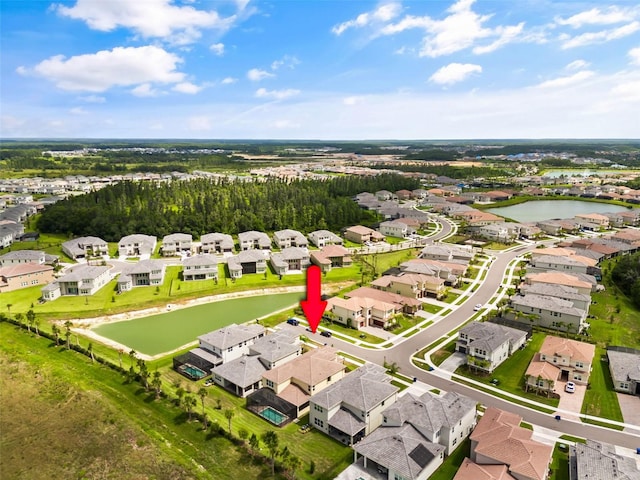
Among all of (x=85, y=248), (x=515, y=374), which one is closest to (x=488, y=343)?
(x=515, y=374)

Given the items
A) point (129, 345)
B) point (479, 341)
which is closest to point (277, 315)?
point (129, 345)

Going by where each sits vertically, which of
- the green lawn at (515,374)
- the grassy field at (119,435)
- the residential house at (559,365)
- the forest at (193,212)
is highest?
the forest at (193,212)

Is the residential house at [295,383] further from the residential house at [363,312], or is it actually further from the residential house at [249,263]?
the residential house at [249,263]

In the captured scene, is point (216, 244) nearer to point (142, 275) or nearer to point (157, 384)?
point (142, 275)

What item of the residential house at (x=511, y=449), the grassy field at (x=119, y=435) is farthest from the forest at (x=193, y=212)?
the residential house at (x=511, y=449)

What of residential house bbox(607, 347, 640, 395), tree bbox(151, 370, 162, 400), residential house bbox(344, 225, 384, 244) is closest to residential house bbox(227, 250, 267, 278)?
residential house bbox(344, 225, 384, 244)

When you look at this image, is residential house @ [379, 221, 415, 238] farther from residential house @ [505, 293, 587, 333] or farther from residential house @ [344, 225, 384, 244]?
residential house @ [505, 293, 587, 333]
